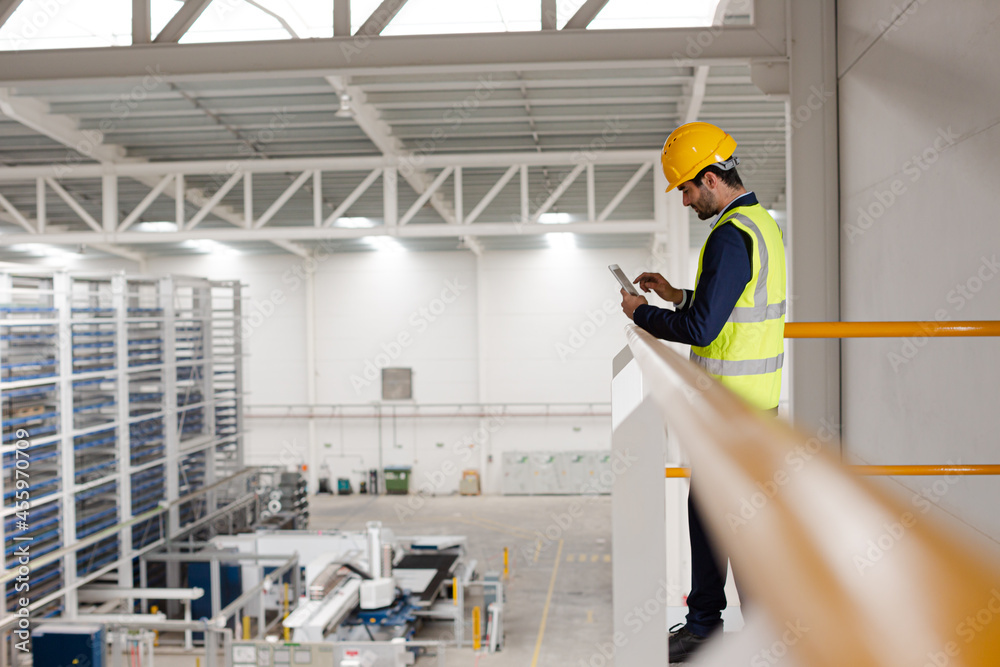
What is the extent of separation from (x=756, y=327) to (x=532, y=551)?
750 inches

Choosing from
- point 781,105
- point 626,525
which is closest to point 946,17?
point 626,525

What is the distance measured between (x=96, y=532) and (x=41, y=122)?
→ 680 cm

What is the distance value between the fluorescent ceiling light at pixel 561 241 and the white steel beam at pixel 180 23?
19324 mm

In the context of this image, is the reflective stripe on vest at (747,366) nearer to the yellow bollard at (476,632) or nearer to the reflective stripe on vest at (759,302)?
the reflective stripe on vest at (759,302)

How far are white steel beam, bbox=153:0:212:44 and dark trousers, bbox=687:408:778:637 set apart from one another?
18.1ft

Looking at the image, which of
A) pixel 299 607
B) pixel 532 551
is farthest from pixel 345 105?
pixel 532 551

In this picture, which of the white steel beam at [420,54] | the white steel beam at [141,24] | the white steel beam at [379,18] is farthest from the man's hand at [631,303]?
the white steel beam at [141,24]

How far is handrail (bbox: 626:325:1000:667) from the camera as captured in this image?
15.6 inches

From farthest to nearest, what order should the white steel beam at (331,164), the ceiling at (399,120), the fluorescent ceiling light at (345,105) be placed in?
the white steel beam at (331,164)
the ceiling at (399,120)
the fluorescent ceiling light at (345,105)

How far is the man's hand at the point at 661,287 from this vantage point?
10.4 feet

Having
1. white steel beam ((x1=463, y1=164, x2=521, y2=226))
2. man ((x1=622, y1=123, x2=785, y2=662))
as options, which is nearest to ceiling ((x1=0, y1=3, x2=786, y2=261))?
white steel beam ((x1=463, y1=164, x2=521, y2=226))

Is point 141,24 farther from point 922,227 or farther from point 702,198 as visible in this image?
point 922,227

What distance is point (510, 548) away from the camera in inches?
829

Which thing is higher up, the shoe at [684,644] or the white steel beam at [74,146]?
the white steel beam at [74,146]
